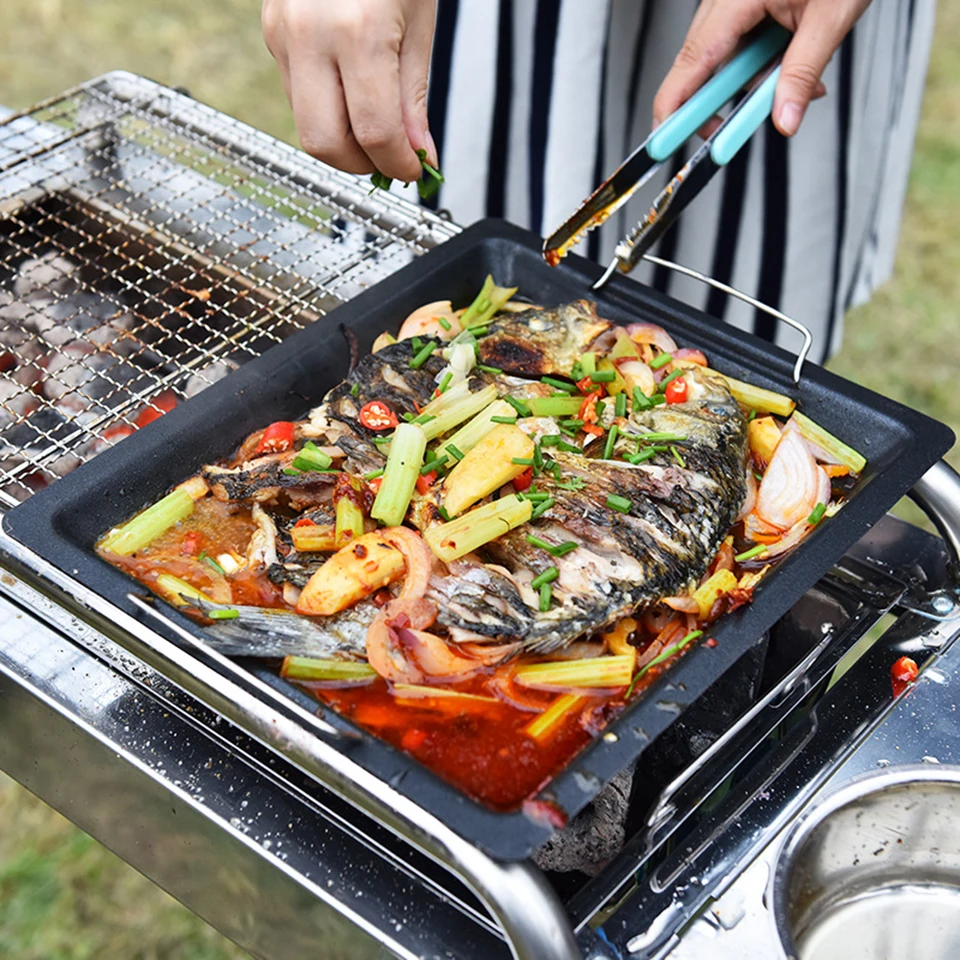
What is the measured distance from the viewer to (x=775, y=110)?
259cm

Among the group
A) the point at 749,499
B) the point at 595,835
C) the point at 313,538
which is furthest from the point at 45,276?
the point at 595,835

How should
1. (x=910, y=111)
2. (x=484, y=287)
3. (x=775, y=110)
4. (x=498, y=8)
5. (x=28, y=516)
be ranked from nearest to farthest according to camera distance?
(x=28, y=516), (x=775, y=110), (x=484, y=287), (x=498, y=8), (x=910, y=111)

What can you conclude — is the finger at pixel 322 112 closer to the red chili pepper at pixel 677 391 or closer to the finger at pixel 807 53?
the red chili pepper at pixel 677 391

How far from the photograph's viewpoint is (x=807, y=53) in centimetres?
255

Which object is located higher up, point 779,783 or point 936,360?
point 936,360

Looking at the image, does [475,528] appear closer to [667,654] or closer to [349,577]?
[349,577]

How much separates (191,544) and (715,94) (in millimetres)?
1583

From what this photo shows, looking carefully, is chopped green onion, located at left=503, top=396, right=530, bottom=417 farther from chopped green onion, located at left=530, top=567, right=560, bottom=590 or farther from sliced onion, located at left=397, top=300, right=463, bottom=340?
chopped green onion, located at left=530, top=567, right=560, bottom=590

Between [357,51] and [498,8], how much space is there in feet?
4.50

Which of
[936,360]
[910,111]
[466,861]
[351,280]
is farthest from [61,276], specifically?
[936,360]

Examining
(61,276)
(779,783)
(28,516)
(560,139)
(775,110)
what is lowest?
(28,516)

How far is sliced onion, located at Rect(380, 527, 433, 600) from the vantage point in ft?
6.53

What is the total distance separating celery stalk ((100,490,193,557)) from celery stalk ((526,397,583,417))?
744mm

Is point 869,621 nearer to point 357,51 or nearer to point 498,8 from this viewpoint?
point 357,51
